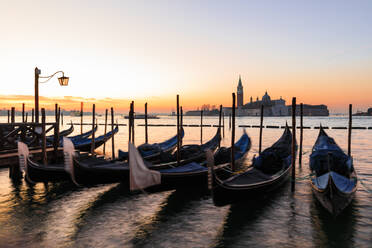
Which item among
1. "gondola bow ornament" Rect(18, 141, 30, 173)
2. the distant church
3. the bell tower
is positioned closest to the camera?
"gondola bow ornament" Rect(18, 141, 30, 173)

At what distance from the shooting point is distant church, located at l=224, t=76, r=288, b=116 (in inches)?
6937

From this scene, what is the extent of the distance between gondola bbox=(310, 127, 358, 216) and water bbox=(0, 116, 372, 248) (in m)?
0.51

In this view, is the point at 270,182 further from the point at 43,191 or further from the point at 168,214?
the point at 43,191

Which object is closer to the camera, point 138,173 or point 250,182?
point 138,173

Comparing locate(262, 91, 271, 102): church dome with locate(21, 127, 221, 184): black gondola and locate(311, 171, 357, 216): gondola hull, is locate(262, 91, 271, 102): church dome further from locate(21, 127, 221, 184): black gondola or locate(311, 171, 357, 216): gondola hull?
locate(311, 171, 357, 216): gondola hull

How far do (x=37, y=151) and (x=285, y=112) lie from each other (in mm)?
179588

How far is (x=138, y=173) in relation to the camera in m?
6.71

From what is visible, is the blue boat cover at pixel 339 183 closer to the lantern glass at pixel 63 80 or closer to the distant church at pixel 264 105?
the lantern glass at pixel 63 80

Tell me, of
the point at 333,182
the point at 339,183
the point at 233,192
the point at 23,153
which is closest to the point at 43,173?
the point at 23,153

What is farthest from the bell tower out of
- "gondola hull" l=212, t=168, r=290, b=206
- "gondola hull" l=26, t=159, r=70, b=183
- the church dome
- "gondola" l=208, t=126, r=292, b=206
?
"gondola hull" l=26, t=159, r=70, b=183

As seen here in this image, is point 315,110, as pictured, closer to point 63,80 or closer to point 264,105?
point 264,105

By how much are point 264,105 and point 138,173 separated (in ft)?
583

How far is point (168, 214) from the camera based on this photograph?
300 inches

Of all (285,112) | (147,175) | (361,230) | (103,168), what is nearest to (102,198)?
(103,168)
